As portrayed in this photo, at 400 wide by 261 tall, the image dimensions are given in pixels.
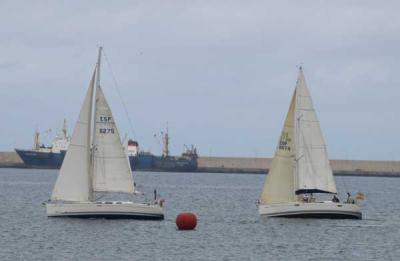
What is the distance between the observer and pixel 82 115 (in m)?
58.0

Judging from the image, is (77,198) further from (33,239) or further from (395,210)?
(395,210)

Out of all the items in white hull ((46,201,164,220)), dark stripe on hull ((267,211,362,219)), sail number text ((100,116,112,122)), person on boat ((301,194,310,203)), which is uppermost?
sail number text ((100,116,112,122))

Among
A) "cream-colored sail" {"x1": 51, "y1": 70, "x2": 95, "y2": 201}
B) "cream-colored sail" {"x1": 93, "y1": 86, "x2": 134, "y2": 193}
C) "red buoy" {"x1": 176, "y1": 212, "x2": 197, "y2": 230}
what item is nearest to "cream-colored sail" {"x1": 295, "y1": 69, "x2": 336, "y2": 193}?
"red buoy" {"x1": 176, "y1": 212, "x2": 197, "y2": 230}

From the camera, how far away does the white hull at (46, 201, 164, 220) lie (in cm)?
5772

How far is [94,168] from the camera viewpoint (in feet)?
190

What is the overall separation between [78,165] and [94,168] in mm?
834

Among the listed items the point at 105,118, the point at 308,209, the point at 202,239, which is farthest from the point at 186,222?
the point at 308,209

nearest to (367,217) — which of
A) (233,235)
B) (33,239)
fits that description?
(233,235)

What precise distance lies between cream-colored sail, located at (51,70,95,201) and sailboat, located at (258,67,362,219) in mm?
9958

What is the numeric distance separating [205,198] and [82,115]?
3902 cm

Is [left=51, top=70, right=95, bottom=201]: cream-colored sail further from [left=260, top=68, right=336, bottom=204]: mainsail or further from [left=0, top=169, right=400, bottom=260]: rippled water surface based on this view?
[left=260, top=68, right=336, bottom=204]: mainsail

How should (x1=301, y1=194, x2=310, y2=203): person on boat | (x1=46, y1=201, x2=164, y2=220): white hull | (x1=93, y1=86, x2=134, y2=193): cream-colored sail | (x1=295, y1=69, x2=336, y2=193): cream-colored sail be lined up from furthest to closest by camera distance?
(x1=301, y1=194, x2=310, y2=203): person on boat < (x1=295, y1=69, x2=336, y2=193): cream-colored sail < (x1=93, y1=86, x2=134, y2=193): cream-colored sail < (x1=46, y1=201, x2=164, y2=220): white hull

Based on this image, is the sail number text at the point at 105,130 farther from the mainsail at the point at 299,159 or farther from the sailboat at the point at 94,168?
the mainsail at the point at 299,159

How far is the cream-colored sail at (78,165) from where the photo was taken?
57.8 meters
